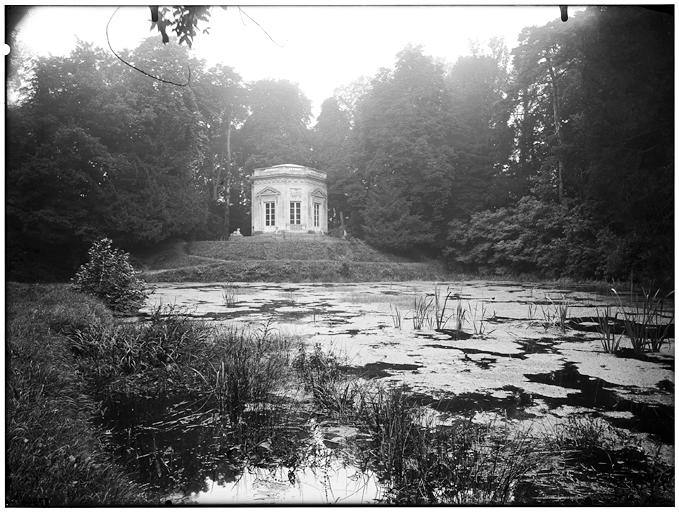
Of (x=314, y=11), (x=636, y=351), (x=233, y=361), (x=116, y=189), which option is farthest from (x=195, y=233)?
(x=636, y=351)

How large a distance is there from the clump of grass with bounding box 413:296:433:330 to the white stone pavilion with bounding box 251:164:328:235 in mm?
1157

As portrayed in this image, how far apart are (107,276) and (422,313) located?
202 cm

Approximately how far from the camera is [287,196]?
4.12 meters

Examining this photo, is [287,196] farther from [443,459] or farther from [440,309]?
[443,459]

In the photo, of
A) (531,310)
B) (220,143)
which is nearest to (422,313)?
(531,310)

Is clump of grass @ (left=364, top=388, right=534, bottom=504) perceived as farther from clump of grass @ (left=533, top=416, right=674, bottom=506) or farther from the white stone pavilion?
the white stone pavilion

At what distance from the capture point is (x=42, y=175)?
80.7 inches

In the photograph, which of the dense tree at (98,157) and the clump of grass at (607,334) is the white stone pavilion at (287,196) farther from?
the clump of grass at (607,334)

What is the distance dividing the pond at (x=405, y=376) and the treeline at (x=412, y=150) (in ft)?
1.26

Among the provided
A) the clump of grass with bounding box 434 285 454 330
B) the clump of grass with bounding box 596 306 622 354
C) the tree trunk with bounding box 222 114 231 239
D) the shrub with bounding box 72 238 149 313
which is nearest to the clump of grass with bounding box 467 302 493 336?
the clump of grass with bounding box 434 285 454 330

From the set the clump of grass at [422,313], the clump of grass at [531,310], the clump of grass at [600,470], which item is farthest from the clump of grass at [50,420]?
the clump of grass at [531,310]

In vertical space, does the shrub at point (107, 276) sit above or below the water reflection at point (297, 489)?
above

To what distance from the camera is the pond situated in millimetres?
1360

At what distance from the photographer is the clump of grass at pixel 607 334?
2168 mm
